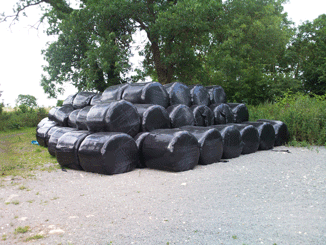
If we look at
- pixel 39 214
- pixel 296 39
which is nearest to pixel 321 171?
pixel 39 214

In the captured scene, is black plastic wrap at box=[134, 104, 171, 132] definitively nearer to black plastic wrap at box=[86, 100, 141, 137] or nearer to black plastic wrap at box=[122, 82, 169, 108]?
black plastic wrap at box=[86, 100, 141, 137]

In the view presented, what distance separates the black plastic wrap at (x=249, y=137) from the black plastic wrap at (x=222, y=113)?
1.01 m

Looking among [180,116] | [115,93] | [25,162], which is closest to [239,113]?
[180,116]

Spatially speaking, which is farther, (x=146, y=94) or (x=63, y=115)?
(x=63, y=115)

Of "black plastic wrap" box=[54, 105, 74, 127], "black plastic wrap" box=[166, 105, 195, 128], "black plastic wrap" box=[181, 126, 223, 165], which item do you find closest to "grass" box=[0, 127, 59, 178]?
"black plastic wrap" box=[54, 105, 74, 127]

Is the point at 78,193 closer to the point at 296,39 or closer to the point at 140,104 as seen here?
the point at 140,104

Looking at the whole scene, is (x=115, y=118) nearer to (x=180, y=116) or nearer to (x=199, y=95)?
(x=180, y=116)

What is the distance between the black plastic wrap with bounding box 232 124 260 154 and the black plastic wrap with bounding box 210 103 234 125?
1.01 metres

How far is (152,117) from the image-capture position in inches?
267

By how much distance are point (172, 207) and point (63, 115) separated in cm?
639

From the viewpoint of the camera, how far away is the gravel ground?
312 centimetres

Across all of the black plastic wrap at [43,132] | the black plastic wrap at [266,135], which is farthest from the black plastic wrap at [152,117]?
the black plastic wrap at [43,132]

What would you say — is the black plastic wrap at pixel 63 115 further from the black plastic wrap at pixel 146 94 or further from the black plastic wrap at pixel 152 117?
the black plastic wrap at pixel 152 117

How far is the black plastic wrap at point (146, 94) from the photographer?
7.46m
